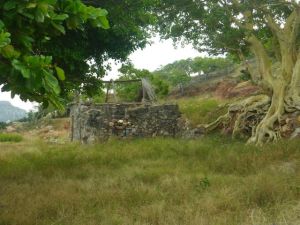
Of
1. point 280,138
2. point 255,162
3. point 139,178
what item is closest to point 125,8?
point 139,178

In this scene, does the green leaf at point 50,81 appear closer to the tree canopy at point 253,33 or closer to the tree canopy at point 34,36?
the tree canopy at point 34,36

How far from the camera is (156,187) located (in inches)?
418

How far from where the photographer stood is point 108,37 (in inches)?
504

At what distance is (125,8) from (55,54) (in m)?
2.30

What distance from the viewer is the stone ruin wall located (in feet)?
72.8

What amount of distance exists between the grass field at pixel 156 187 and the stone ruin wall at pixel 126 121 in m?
5.49

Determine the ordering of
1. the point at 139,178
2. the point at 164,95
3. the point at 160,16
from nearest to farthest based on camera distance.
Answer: the point at 139,178
the point at 160,16
the point at 164,95

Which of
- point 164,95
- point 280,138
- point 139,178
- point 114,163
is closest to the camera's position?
point 139,178

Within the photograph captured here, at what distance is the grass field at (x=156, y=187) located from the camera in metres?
8.05

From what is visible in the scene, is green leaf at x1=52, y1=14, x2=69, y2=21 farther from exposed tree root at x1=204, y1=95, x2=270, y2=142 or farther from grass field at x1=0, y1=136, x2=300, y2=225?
exposed tree root at x1=204, y1=95, x2=270, y2=142

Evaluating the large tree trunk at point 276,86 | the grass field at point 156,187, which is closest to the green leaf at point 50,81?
the grass field at point 156,187

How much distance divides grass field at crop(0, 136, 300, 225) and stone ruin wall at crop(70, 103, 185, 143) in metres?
5.49

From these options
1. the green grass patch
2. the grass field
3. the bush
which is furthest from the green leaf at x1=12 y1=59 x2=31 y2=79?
the bush

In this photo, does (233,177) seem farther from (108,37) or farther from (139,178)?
(108,37)
